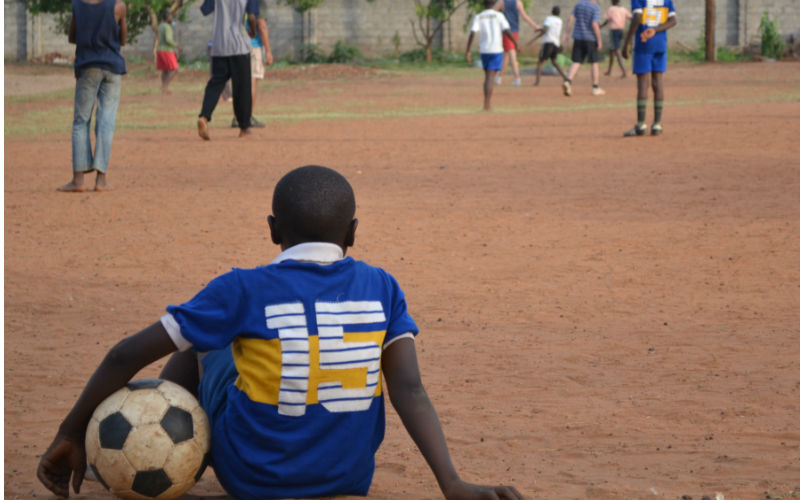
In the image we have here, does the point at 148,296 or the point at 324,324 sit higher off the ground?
the point at 324,324

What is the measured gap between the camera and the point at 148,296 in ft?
20.5

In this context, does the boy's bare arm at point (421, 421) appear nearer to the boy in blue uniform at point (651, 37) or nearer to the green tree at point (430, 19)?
the boy in blue uniform at point (651, 37)

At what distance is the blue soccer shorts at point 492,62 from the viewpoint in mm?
17641

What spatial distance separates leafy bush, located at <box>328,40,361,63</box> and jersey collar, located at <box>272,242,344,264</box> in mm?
32079

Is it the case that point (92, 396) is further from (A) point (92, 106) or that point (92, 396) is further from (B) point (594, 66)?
(B) point (594, 66)

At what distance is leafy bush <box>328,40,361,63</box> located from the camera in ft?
114

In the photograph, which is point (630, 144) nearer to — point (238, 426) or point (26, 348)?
point (26, 348)

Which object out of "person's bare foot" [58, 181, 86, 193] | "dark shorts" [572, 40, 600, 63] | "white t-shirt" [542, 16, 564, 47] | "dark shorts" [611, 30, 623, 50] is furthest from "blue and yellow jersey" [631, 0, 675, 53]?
"dark shorts" [611, 30, 623, 50]

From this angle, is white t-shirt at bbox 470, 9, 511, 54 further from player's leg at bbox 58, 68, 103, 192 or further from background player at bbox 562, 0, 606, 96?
player's leg at bbox 58, 68, 103, 192

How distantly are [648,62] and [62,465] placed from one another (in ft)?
36.4

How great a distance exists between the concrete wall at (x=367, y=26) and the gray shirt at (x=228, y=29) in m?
22.6

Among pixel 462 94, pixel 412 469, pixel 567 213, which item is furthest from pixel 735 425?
pixel 462 94

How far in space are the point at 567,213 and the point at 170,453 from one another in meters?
6.03

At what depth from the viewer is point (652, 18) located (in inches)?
510
